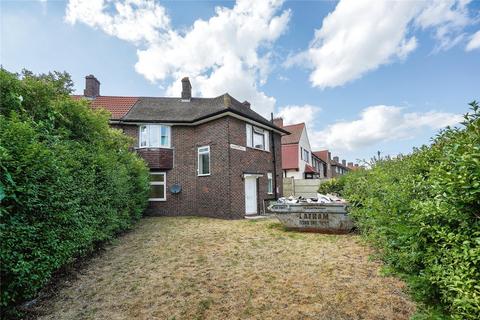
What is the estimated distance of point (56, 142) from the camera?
4.55m

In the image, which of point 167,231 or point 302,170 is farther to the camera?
point 302,170

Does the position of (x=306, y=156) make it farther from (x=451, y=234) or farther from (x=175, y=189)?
(x=451, y=234)

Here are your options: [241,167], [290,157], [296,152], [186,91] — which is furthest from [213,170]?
[296,152]

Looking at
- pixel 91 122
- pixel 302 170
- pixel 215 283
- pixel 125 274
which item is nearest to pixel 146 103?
pixel 91 122

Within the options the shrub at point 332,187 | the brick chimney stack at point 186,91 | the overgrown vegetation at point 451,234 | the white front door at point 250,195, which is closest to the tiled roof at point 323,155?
the shrub at point 332,187

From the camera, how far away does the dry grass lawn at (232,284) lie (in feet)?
11.0

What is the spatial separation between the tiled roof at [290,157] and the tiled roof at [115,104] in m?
15.4

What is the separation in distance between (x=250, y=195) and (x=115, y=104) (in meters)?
11.2

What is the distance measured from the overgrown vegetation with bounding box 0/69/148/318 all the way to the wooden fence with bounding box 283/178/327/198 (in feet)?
42.4

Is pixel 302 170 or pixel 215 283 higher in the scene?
pixel 302 170

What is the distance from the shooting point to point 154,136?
14.1 m

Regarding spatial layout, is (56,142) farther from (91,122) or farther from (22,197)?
(91,122)

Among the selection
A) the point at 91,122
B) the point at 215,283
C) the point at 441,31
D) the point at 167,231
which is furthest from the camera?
the point at 167,231

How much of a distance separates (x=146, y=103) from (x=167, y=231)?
1095cm
